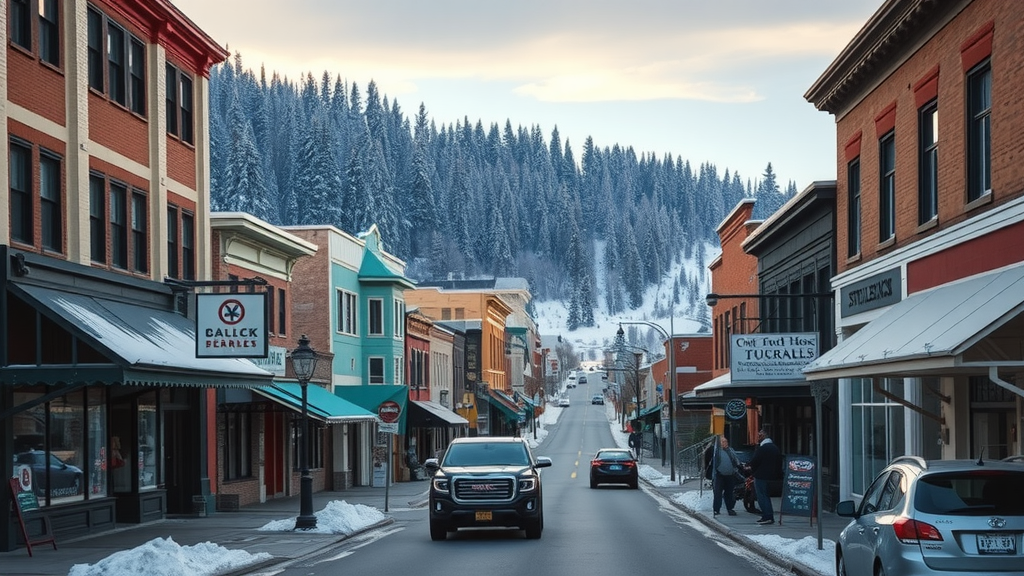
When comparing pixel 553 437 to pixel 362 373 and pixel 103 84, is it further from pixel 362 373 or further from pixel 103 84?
pixel 103 84

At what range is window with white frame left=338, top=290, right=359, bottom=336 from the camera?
4695 centimetres

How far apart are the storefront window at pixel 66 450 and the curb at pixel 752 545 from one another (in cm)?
1217

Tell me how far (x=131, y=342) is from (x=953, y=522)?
14731 millimetres

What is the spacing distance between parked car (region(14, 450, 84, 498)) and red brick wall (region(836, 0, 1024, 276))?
51.6ft

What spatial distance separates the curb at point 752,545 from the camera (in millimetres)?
A: 16984

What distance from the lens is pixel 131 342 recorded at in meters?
21.4

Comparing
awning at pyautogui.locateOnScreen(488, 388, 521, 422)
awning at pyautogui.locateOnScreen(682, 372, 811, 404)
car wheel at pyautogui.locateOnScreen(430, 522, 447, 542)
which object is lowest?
awning at pyautogui.locateOnScreen(488, 388, 521, 422)

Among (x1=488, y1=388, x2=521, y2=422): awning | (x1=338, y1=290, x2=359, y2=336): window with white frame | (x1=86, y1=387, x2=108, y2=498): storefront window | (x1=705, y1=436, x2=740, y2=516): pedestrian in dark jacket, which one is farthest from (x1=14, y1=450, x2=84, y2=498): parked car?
(x1=488, y1=388, x2=521, y2=422): awning

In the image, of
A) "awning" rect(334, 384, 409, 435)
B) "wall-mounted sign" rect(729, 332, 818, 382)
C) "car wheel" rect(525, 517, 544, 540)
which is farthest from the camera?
"awning" rect(334, 384, 409, 435)

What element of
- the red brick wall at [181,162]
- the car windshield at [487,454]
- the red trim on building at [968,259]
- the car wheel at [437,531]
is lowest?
the car wheel at [437,531]

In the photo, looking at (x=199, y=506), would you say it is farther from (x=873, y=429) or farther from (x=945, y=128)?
(x=945, y=128)

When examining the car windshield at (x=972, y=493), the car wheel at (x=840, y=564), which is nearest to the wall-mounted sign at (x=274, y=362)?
the car wheel at (x=840, y=564)

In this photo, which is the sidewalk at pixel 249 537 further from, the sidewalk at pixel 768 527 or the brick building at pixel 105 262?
the brick building at pixel 105 262

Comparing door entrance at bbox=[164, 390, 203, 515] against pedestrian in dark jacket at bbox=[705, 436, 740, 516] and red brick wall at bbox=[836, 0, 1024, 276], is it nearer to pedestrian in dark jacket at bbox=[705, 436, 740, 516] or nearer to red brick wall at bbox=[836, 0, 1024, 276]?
pedestrian in dark jacket at bbox=[705, 436, 740, 516]
